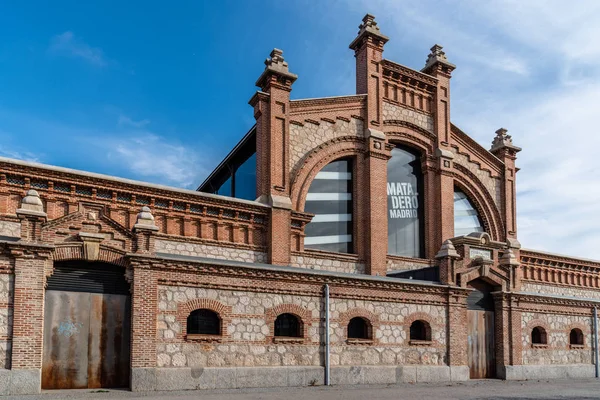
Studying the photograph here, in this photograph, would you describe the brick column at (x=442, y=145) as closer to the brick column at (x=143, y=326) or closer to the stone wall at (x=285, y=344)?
the stone wall at (x=285, y=344)

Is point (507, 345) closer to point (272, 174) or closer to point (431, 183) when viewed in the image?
point (431, 183)

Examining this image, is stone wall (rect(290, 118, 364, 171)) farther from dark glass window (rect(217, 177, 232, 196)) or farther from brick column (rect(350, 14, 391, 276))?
dark glass window (rect(217, 177, 232, 196))

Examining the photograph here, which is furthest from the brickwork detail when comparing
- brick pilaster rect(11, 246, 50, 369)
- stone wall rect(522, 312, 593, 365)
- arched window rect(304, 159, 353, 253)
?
brick pilaster rect(11, 246, 50, 369)

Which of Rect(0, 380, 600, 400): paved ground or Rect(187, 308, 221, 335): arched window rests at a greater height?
Rect(187, 308, 221, 335): arched window

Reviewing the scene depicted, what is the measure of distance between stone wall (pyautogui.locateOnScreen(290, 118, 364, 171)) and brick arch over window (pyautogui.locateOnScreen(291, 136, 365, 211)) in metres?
0.20

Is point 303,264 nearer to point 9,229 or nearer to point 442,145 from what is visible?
point 442,145

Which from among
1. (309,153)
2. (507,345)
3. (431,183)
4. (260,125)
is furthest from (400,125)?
(507,345)

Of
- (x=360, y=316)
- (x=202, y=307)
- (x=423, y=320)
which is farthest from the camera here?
(x=423, y=320)

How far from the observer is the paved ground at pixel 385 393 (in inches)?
576

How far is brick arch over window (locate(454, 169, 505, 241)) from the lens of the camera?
97.5ft

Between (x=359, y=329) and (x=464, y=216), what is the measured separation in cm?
1200

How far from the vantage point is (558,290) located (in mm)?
31781

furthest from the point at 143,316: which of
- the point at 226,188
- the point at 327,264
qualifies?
the point at 226,188

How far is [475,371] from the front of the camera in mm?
22797
